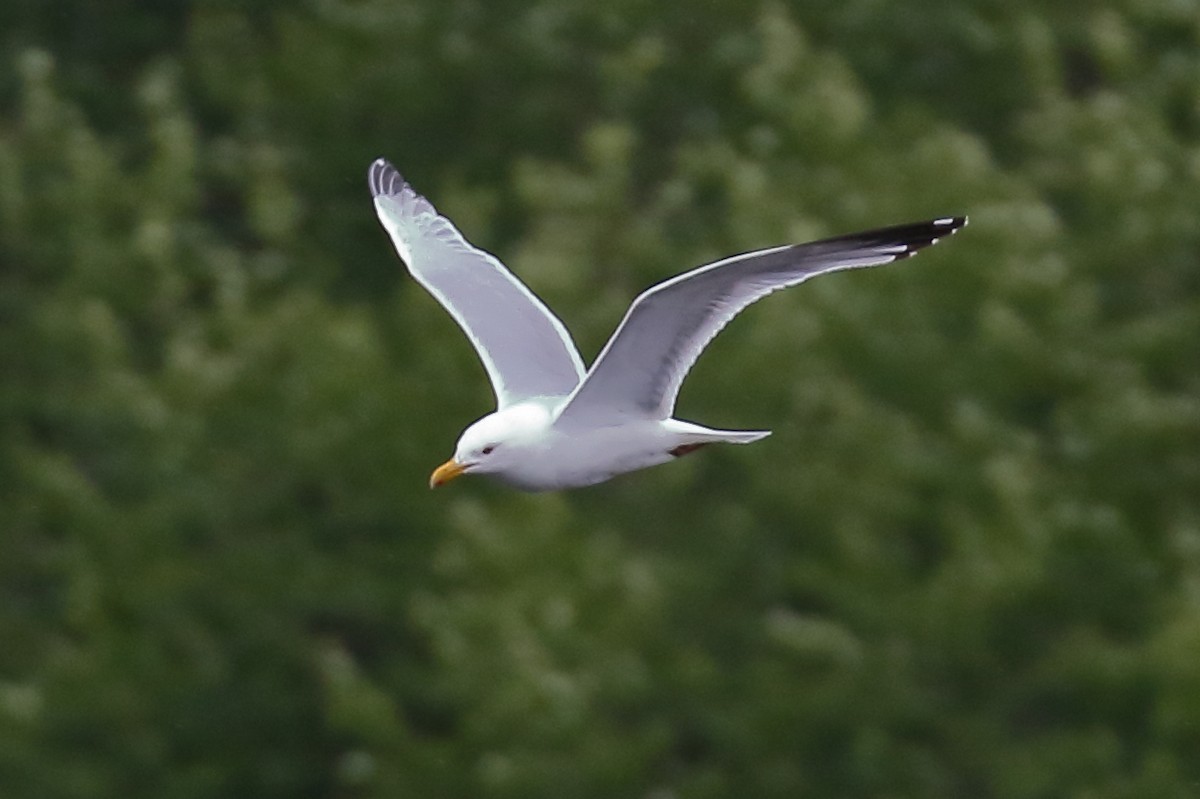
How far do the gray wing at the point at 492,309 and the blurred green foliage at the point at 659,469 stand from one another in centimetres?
623

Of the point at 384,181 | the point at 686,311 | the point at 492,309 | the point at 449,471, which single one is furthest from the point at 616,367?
the point at 384,181

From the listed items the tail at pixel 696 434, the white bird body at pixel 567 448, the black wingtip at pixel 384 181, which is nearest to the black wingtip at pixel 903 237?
the tail at pixel 696 434

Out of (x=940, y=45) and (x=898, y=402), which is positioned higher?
(x=940, y=45)

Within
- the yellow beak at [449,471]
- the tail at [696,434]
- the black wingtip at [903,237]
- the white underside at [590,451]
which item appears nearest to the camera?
the black wingtip at [903,237]

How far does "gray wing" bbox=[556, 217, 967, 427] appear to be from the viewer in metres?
5.84

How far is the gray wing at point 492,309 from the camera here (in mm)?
6875

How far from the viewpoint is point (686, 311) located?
6.04 metres

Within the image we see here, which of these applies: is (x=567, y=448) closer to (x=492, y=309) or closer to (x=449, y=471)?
(x=449, y=471)

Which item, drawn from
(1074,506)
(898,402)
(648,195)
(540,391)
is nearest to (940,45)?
(648,195)

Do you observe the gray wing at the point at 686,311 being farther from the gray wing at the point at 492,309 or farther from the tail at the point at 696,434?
the gray wing at the point at 492,309

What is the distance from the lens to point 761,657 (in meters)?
14.9

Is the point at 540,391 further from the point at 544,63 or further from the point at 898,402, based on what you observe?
the point at 544,63

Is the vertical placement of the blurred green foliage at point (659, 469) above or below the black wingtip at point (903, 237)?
above

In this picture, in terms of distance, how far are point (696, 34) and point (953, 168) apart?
435 centimetres
